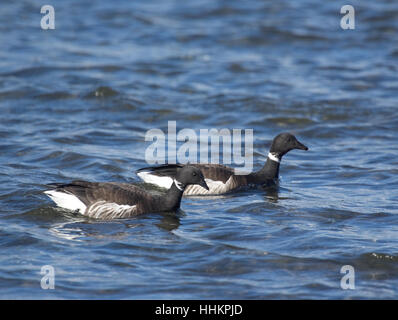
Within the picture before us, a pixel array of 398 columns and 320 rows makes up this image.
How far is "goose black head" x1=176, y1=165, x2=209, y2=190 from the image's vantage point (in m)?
10.7

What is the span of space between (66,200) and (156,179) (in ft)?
6.49

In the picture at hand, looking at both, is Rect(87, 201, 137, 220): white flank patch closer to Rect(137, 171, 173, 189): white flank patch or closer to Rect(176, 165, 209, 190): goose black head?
Rect(176, 165, 209, 190): goose black head

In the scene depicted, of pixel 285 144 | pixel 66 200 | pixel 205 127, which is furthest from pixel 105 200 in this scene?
pixel 205 127

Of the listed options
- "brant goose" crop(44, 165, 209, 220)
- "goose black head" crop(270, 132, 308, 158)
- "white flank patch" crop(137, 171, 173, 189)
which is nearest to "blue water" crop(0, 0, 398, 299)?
"brant goose" crop(44, 165, 209, 220)

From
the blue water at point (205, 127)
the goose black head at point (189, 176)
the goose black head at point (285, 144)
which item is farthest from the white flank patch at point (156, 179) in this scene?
the goose black head at point (285, 144)

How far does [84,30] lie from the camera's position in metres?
22.8

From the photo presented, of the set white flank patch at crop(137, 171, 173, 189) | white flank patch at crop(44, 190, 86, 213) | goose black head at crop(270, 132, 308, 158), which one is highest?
goose black head at crop(270, 132, 308, 158)

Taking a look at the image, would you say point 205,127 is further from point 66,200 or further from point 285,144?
point 66,200

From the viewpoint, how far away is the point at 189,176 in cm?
1067

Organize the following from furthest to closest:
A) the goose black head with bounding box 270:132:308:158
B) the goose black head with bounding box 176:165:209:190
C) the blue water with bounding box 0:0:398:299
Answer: the goose black head with bounding box 270:132:308:158
the goose black head with bounding box 176:165:209:190
the blue water with bounding box 0:0:398:299

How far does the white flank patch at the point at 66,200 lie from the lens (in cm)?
1012

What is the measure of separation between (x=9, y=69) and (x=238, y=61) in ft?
19.9
